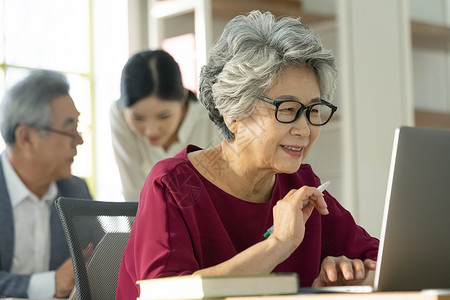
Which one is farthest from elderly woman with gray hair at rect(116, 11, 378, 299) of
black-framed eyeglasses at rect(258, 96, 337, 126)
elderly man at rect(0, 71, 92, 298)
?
elderly man at rect(0, 71, 92, 298)

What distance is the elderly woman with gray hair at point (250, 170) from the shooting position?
1.40 metres

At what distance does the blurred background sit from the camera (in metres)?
4.16

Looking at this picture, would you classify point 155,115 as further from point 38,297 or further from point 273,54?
point 273,54

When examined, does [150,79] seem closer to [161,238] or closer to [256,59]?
[256,59]

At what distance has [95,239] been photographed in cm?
166

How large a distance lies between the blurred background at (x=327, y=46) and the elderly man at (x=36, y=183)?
120 centimetres

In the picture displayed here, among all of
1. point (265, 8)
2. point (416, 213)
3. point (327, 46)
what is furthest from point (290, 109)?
point (265, 8)

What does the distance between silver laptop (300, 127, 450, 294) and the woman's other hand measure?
0.73 feet

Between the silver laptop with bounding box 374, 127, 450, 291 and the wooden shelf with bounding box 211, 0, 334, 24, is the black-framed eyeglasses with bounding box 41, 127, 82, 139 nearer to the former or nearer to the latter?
the wooden shelf with bounding box 211, 0, 334, 24

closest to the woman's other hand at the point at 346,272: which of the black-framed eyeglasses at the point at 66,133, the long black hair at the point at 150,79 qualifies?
the black-framed eyeglasses at the point at 66,133

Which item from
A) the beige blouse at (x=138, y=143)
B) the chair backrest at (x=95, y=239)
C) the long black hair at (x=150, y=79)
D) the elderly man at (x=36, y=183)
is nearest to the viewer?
the chair backrest at (x=95, y=239)

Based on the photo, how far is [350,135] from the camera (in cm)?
416

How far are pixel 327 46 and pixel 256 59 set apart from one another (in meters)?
2.63

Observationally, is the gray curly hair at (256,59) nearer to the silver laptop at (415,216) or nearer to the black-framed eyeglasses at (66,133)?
the silver laptop at (415,216)
